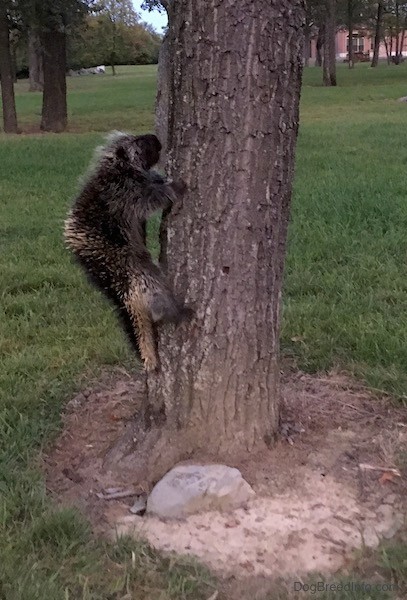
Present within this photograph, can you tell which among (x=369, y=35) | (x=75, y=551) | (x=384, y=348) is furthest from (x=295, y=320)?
(x=369, y=35)

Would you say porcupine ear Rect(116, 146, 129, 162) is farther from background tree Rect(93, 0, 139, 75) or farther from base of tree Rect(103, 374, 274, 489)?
background tree Rect(93, 0, 139, 75)

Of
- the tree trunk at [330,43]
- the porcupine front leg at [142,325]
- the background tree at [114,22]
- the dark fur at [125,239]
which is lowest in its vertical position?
the porcupine front leg at [142,325]

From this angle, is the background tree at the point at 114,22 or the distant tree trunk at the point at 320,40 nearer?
the distant tree trunk at the point at 320,40

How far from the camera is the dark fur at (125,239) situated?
3.21m

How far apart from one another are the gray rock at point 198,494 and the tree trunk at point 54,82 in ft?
53.0

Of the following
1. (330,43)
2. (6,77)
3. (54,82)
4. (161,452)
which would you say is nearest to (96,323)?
(161,452)

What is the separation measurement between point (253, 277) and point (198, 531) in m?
1.07

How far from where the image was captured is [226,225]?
305cm

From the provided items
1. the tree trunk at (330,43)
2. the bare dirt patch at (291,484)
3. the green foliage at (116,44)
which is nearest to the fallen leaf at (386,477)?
the bare dirt patch at (291,484)

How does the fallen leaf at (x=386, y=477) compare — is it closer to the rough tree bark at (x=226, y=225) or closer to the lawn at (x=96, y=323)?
the rough tree bark at (x=226, y=225)

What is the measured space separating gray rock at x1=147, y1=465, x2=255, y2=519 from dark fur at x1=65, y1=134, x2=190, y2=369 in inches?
21.8

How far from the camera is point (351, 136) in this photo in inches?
551

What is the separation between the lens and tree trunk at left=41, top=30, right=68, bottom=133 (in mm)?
17828

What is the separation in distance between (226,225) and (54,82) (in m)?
16.4
